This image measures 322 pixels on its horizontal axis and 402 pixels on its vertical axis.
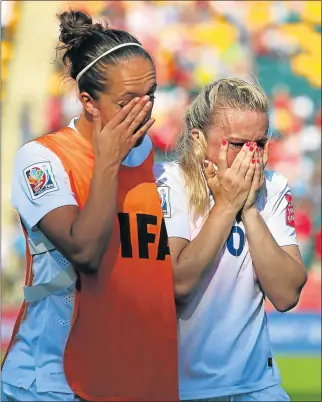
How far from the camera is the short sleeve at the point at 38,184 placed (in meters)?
2.46

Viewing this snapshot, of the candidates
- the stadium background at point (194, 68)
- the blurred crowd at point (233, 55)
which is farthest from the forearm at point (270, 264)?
the blurred crowd at point (233, 55)

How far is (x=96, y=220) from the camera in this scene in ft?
7.79

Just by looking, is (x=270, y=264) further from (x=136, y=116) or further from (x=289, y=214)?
(x=136, y=116)

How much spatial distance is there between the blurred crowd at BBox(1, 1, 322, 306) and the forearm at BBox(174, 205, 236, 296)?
7.03 m

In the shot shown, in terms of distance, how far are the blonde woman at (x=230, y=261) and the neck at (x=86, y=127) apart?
0.99 ft

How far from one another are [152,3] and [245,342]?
26.7 feet

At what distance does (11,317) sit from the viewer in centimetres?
830

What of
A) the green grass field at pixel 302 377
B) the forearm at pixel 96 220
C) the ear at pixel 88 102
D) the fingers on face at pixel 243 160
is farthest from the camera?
the green grass field at pixel 302 377

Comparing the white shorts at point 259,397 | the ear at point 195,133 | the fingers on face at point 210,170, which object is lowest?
the white shorts at point 259,397

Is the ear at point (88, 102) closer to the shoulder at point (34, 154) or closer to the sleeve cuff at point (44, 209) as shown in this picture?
the shoulder at point (34, 154)

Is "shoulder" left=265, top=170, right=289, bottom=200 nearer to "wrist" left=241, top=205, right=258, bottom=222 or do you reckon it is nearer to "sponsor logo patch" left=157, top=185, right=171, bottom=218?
"wrist" left=241, top=205, right=258, bottom=222

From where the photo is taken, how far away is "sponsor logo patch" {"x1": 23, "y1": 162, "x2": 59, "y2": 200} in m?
2.47

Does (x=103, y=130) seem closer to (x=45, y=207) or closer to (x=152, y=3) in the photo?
(x=45, y=207)

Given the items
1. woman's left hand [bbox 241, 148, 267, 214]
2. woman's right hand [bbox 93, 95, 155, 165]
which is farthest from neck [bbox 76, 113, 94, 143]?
woman's left hand [bbox 241, 148, 267, 214]
